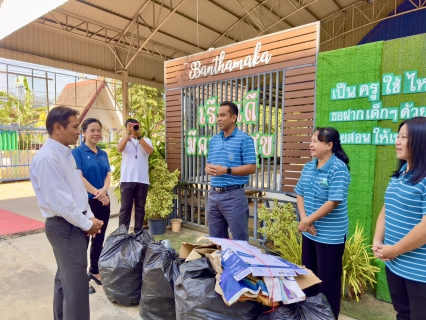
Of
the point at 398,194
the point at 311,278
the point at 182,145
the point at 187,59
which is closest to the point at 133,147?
the point at 182,145

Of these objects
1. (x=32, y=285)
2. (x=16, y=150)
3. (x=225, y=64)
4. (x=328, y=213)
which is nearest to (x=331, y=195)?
(x=328, y=213)

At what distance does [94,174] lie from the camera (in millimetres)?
2932

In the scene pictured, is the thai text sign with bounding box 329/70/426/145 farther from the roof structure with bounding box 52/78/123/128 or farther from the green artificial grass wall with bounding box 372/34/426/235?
the roof structure with bounding box 52/78/123/128

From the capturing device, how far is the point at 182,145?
4855 mm

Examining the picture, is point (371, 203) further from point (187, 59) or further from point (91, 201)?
point (187, 59)

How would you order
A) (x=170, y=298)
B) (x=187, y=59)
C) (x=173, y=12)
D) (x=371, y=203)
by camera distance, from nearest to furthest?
(x=170, y=298), (x=371, y=203), (x=187, y=59), (x=173, y=12)

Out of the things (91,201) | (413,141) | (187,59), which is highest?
(187,59)

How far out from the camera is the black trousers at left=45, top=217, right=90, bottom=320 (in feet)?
6.12

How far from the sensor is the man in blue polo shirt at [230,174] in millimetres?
2541

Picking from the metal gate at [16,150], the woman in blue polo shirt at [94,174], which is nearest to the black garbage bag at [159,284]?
the woman in blue polo shirt at [94,174]

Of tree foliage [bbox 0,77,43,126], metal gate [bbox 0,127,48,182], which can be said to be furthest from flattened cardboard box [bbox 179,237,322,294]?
tree foliage [bbox 0,77,43,126]

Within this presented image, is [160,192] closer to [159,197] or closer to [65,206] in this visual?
[159,197]

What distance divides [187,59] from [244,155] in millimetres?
2734

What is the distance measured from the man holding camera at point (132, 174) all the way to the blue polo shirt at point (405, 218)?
116 inches
